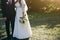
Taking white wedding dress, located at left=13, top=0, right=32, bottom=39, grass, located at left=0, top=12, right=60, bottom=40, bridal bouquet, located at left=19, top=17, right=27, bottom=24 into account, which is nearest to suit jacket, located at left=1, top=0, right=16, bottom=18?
white wedding dress, located at left=13, top=0, right=32, bottom=39

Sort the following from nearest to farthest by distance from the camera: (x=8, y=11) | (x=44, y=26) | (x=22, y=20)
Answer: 1. (x=22, y=20)
2. (x=8, y=11)
3. (x=44, y=26)

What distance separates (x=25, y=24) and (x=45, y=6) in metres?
6.02

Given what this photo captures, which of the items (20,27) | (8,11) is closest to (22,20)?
(20,27)

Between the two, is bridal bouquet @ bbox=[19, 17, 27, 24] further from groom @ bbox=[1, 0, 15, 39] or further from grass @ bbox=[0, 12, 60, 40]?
grass @ bbox=[0, 12, 60, 40]

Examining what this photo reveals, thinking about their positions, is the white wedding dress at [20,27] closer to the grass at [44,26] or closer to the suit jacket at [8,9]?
the suit jacket at [8,9]

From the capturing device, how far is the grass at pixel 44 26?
829 centimetres

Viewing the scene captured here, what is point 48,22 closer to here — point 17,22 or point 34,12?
point 34,12

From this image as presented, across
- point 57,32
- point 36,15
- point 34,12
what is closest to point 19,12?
point 57,32

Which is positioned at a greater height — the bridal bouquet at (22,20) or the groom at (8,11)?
the groom at (8,11)

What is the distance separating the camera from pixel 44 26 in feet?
32.3

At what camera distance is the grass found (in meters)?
8.29

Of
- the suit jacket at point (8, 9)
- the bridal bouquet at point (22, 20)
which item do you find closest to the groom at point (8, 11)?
the suit jacket at point (8, 9)

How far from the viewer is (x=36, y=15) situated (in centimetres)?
1215

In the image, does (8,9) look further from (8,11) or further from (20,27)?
(20,27)
